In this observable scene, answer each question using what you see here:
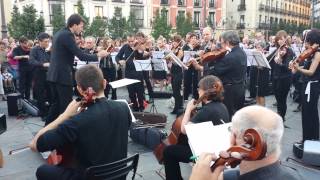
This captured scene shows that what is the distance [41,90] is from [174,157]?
5281mm

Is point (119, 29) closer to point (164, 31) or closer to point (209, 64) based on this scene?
point (164, 31)

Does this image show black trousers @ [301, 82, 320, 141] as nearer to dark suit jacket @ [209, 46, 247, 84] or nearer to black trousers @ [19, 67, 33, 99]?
dark suit jacket @ [209, 46, 247, 84]

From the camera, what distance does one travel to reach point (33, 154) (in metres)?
5.76

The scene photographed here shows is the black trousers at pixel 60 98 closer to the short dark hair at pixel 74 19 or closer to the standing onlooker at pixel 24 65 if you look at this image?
the short dark hair at pixel 74 19

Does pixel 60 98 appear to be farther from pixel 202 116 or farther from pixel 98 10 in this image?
pixel 98 10

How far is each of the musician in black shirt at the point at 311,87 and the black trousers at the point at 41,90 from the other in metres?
5.37

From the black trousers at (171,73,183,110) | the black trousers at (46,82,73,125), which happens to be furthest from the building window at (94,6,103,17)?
the black trousers at (46,82,73,125)

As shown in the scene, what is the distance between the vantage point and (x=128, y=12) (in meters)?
45.0

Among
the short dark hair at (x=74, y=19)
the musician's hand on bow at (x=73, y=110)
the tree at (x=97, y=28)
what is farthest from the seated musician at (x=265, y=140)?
the tree at (x=97, y=28)

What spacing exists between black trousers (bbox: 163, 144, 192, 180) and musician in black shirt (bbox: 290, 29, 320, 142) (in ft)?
7.89

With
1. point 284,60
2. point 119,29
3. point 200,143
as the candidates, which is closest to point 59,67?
point 200,143

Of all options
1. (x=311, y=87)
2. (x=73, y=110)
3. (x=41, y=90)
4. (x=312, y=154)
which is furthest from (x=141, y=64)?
(x=73, y=110)

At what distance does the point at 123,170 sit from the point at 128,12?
43111mm

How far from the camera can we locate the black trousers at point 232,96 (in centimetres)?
598
